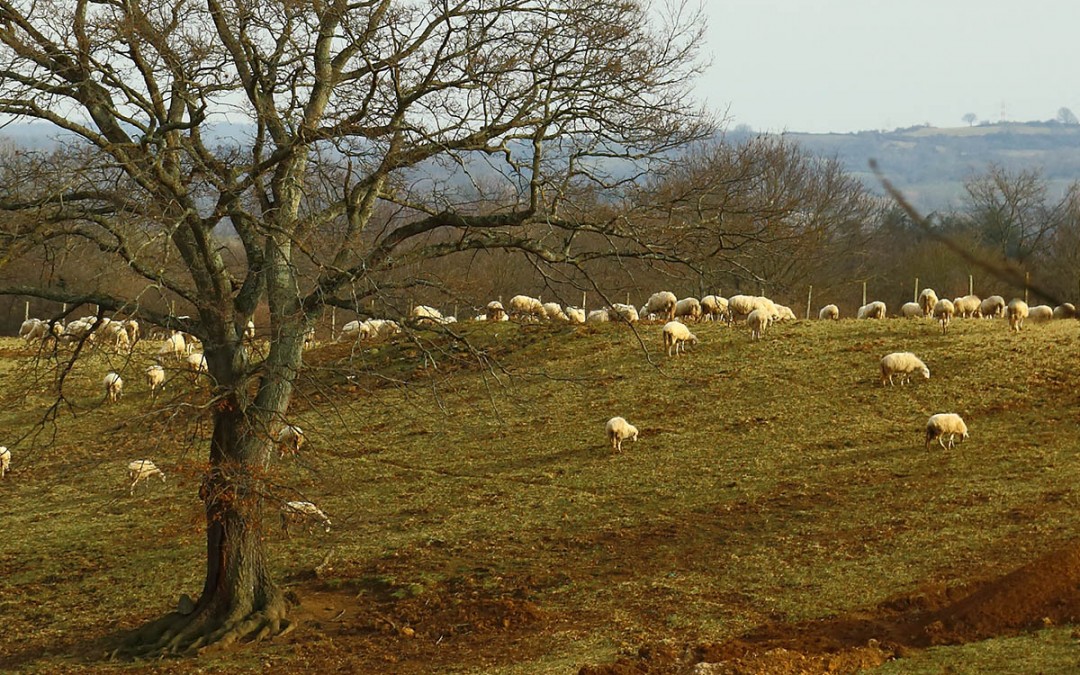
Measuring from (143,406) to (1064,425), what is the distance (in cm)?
2086

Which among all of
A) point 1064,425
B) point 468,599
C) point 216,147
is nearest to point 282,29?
point 216,147

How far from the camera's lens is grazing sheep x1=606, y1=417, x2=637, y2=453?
22297mm

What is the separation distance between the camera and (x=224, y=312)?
13.5 meters

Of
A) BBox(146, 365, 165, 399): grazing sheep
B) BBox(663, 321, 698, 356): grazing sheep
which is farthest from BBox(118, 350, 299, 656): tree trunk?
BBox(146, 365, 165, 399): grazing sheep

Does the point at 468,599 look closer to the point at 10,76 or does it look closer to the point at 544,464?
the point at 544,464

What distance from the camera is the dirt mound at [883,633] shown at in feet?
36.1

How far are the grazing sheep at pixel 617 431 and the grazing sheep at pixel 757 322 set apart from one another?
7.14m

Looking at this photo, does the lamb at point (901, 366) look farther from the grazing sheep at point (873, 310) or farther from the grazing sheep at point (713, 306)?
the grazing sheep at point (873, 310)

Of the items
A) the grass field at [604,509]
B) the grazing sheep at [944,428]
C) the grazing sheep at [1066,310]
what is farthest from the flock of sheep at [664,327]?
the grazing sheep at [1066,310]

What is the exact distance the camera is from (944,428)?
20969 mm

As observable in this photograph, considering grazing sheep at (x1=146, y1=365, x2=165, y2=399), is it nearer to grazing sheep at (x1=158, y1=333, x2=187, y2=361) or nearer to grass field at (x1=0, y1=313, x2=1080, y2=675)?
grass field at (x1=0, y1=313, x2=1080, y2=675)

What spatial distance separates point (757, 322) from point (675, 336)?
229 cm

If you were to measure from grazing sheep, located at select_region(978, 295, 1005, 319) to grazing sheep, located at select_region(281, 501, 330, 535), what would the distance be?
2279 cm

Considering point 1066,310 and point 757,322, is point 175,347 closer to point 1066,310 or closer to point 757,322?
point 757,322
